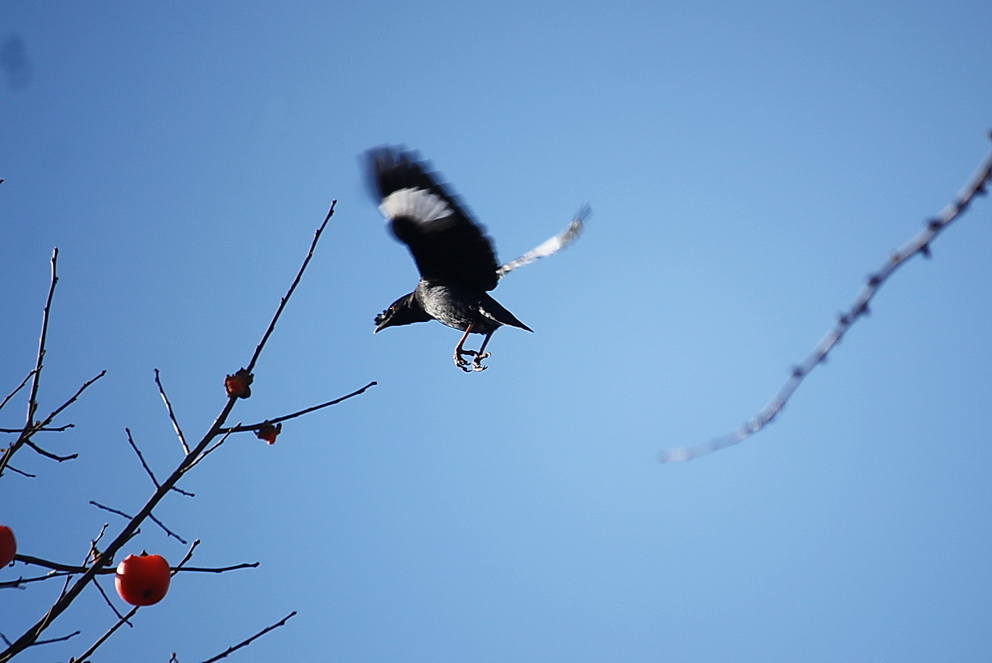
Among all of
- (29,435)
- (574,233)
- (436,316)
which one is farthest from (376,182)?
(29,435)

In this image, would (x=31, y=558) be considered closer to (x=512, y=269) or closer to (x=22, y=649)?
(x=22, y=649)

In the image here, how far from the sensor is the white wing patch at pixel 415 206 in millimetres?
5566

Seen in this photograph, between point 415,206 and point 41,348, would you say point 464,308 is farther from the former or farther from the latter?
point 41,348

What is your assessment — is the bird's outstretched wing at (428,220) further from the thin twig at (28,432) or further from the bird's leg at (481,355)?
the thin twig at (28,432)

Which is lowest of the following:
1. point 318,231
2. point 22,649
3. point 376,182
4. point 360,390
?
point 22,649

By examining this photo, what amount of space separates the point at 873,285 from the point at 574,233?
517cm

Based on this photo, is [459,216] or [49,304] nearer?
[49,304]

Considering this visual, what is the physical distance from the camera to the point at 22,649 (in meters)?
2.51

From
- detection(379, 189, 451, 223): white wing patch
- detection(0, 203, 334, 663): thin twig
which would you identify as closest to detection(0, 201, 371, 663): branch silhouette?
detection(0, 203, 334, 663): thin twig

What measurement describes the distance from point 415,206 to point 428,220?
136mm

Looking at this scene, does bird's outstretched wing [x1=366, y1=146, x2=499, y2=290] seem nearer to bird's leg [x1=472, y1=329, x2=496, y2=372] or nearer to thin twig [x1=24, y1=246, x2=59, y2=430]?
bird's leg [x1=472, y1=329, x2=496, y2=372]

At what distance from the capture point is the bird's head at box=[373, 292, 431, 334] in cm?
677

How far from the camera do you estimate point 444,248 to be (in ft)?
19.3

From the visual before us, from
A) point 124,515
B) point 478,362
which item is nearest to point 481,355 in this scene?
point 478,362
